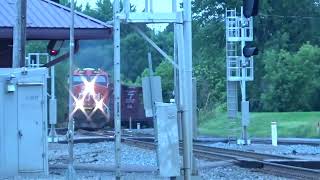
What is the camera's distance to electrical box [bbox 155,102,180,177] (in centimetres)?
1193

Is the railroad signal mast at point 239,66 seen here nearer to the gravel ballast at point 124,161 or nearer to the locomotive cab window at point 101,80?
the gravel ballast at point 124,161

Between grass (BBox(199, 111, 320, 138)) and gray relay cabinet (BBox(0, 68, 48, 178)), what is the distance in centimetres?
3251

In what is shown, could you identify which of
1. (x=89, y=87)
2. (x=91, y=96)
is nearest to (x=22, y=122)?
(x=89, y=87)

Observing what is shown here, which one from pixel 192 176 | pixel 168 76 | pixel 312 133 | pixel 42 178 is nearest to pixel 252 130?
pixel 312 133

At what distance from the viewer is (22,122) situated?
52.6 feet

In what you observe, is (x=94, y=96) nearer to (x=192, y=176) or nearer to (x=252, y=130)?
(x=252, y=130)

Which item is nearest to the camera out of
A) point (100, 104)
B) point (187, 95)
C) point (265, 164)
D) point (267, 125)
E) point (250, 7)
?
point (250, 7)

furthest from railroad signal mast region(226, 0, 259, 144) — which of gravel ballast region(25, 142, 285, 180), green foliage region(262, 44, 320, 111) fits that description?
green foliage region(262, 44, 320, 111)

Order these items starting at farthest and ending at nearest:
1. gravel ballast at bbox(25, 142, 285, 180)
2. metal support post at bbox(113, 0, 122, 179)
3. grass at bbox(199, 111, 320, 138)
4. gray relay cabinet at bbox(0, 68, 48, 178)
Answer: grass at bbox(199, 111, 320, 138)
gravel ballast at bbox(25, 142, 285, 180)
gray relay cabinet at bbox(0, 68, 48, 178)
metal support post at bbox(113, 0, 122, 179)

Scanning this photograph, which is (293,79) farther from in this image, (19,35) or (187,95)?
(187,95)

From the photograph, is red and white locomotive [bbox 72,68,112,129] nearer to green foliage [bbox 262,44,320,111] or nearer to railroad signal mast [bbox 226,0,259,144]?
railroad signal mast [bbox 226,0,259,144]

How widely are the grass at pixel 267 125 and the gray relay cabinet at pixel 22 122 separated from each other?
1280 inches

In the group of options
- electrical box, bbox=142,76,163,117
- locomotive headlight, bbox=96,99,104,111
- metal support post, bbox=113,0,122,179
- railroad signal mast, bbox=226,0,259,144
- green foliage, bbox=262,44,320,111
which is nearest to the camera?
metal support post, bbox=113,0,122,179

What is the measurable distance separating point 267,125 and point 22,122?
1508 inches
